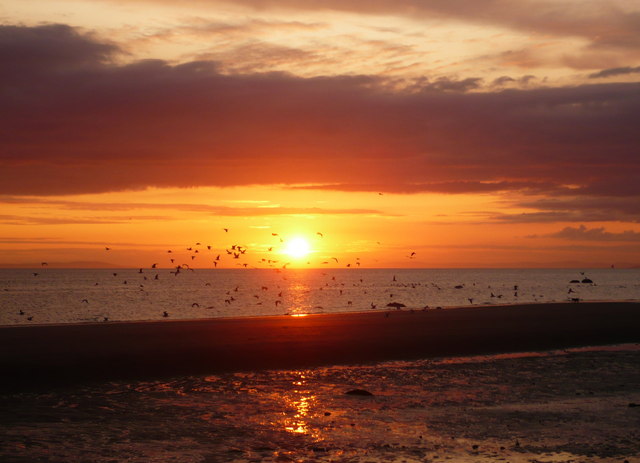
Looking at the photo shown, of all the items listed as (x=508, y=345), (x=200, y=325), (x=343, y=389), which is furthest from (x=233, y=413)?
(x=200, y=325)

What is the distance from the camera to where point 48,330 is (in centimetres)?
4128

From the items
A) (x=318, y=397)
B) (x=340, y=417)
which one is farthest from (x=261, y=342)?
(x=340, y=417)

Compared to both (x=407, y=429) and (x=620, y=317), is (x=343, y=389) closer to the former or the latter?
(x=407, y=429)

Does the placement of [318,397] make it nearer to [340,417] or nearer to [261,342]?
[340,417]

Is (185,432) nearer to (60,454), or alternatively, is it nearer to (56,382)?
(60,454)

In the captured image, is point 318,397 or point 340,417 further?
point 318,397

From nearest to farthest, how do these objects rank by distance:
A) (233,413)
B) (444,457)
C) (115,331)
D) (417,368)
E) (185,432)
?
(444,457), (185,432), (233,413), (417,368), (115,331)

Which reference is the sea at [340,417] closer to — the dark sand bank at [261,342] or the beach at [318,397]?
the beach at [318,397]

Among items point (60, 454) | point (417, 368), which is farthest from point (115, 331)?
point (60, 454)

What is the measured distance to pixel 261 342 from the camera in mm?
35125

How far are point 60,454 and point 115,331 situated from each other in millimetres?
27063

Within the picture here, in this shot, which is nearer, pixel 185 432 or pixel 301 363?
pixel 185 432

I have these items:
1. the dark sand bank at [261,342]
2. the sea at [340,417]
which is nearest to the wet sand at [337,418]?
the sea at [340,417]

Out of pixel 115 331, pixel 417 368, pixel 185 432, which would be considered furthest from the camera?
pixel 115 331
